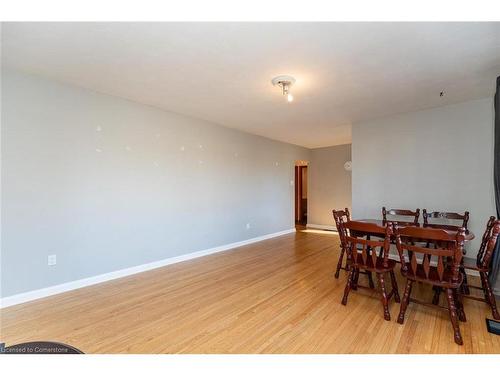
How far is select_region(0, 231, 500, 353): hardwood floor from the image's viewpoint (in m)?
1.87

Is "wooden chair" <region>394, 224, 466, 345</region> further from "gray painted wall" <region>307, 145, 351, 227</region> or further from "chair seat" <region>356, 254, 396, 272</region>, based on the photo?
"gray painted wall" <region>307, 145, 351, 227</region>

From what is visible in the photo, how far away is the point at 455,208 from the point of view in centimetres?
366

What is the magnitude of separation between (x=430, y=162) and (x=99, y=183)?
16.1 feet

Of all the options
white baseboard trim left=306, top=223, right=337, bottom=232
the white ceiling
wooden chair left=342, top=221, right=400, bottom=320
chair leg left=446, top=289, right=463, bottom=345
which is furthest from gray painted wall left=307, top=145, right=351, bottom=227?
chair leg left=446, top=289, right=463, bottom=345

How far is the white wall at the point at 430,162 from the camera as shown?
11.3ft

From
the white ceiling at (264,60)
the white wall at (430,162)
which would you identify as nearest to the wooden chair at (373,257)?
the white ceiling at (264,60)

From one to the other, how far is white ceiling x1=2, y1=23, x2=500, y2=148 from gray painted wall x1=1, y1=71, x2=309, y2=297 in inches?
14.8

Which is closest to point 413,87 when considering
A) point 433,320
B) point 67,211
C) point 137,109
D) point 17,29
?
point 433,320

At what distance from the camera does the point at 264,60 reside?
2434mm

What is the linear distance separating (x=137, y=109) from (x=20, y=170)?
159cm

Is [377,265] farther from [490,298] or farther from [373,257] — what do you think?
[490,298]

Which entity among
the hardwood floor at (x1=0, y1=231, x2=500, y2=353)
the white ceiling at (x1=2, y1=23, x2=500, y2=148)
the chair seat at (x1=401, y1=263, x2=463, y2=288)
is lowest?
the hardwood floor at (x1=0, y1=231, x2=500, y2=353)

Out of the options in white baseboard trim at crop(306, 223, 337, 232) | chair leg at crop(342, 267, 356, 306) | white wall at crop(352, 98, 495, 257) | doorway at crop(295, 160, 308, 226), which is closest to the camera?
chair leg at crop(342, 267, 356, 306)
